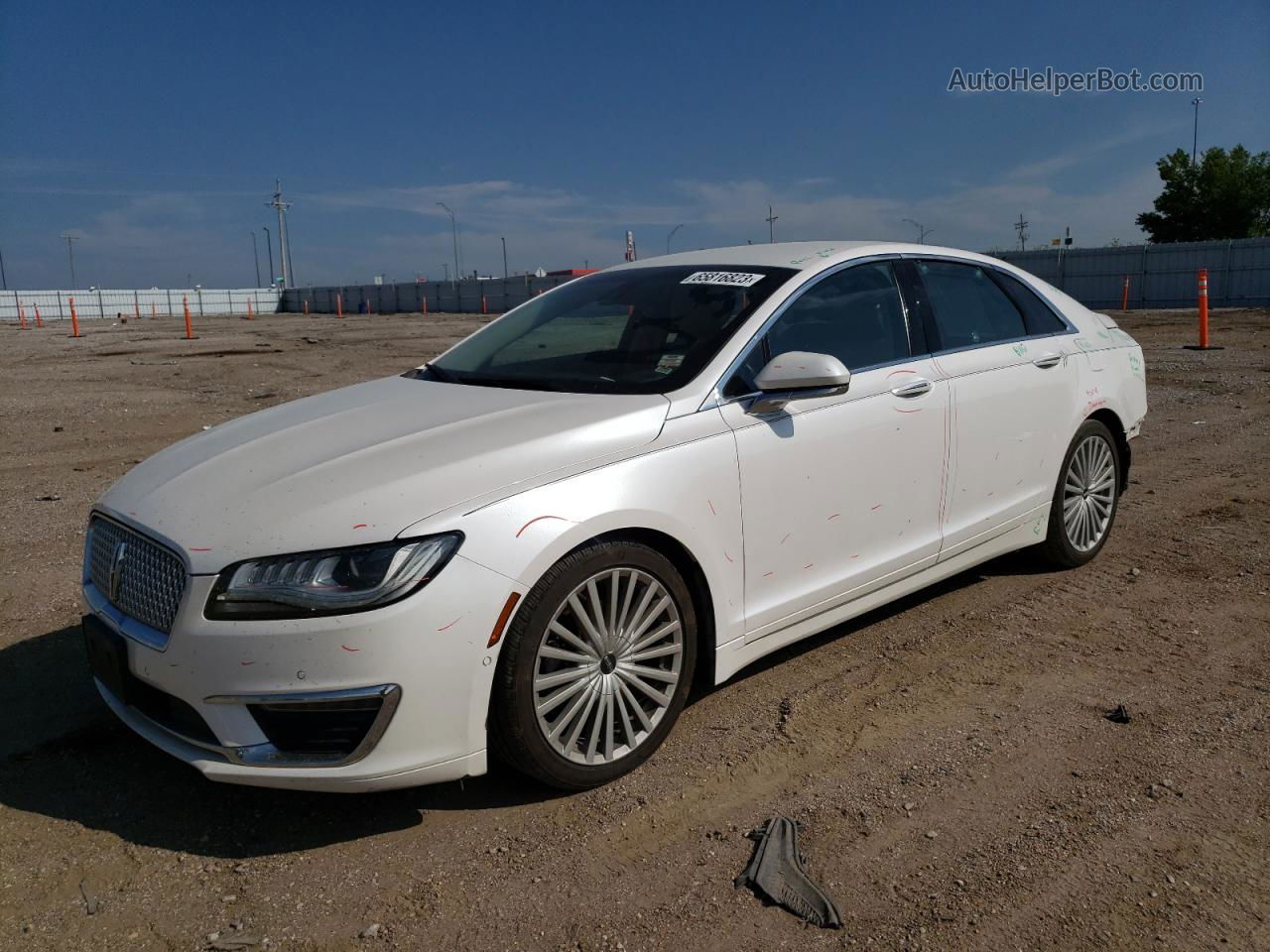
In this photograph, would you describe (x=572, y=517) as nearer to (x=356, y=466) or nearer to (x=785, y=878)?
(x=356, y=466)

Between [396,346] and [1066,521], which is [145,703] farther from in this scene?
[396,346]

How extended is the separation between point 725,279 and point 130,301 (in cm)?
7927

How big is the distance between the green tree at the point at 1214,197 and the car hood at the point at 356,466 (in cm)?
6302

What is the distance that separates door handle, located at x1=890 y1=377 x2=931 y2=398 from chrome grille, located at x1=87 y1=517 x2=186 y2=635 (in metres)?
2.64

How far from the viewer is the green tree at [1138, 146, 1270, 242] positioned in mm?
55250

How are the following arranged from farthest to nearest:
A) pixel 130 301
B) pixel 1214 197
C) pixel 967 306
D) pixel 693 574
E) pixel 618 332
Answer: pixel 130 301 < pixel 1214 197 < pixel 967 306 < pixel 618 332 < pixel 693 574

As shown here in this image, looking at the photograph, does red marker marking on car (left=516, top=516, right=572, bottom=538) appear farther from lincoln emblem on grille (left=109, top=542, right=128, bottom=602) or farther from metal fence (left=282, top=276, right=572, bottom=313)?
metal fence (left=282, top=276, right=572, bottom=313)

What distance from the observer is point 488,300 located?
57.0 meters

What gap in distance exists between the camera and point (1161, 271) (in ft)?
118

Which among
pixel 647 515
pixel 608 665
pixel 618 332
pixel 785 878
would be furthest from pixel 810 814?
pixel 618 332

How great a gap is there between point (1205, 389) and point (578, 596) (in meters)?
11.0

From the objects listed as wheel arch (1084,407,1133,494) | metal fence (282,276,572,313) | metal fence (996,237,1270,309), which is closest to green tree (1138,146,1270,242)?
metal fence (996,237,1270,309)

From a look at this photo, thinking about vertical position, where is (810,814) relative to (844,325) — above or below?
below

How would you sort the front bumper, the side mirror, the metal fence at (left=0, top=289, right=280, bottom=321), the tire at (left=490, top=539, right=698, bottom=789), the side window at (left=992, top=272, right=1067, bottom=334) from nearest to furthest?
1. the front bumper
2. the tire at (left=490, top=539, right=698, bottom=789)
3. the side mirror
4. the side window at (left=992, top=272, right=1067, bottom=334)
5. the metal fence at (left=0, top=289, right=280, bottom=321)
